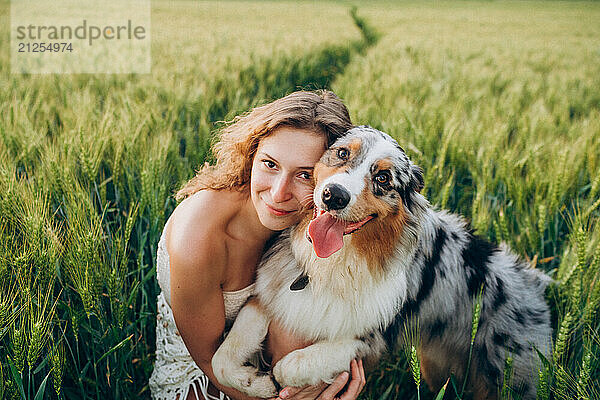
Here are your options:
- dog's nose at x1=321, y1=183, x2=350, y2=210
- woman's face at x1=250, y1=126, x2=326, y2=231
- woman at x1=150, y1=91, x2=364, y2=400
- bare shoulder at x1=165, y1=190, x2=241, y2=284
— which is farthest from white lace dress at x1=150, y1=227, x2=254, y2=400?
dog's nose at x1=321, y1=183, x2=350, y2=210

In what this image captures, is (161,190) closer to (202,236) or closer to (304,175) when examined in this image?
(202,236)

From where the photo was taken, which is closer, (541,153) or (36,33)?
(541,153)

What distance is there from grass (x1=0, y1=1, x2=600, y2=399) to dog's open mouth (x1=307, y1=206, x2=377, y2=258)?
2.89 ft

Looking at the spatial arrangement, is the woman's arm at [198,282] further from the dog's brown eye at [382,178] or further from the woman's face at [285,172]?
the dog's brown eye at [382,178]

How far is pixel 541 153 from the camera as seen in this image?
12.0 ft

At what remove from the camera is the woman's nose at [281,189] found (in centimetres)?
180

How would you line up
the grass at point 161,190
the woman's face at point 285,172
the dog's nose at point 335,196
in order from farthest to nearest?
1. the grass at point 161,190
2. the woman's face at point 285,172
3. the dog's nose at point 335,196

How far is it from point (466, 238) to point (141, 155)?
6.95 ft

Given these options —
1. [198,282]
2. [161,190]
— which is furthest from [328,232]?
[161,190]

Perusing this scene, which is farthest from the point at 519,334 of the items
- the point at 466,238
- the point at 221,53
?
the point at 221,53

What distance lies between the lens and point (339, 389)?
2.04 meters

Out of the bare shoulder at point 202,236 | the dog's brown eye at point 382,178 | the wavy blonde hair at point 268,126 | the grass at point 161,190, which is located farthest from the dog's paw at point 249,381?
the dog's brown eye at point 382,178

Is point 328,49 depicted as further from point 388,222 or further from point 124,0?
point 388,222

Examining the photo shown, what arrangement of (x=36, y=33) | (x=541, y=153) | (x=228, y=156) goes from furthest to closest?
(x=36, y=33), (x=541, y=153), (x=228, y=156)
